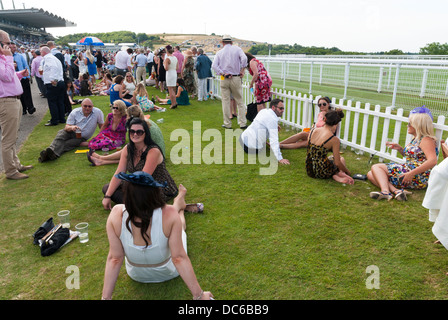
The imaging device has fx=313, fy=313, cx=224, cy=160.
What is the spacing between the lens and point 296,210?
4.07m

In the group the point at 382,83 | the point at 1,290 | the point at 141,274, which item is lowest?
the point at 1,290

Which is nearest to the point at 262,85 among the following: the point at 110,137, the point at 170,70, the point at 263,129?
the point at 263,129

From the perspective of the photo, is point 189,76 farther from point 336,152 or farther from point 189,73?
point 336,152

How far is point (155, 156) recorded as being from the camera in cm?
384

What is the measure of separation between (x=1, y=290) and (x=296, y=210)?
10.6 ft

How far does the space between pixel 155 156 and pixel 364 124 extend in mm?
3986

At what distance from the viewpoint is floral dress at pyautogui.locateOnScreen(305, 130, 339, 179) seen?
190 inches

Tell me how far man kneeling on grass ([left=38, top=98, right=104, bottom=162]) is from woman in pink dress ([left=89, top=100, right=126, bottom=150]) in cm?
36

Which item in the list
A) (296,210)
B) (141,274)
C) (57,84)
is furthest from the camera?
(57,84)

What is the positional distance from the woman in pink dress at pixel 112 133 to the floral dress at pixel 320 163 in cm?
378

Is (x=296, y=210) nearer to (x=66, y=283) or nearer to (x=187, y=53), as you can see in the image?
(x=66, y=283)

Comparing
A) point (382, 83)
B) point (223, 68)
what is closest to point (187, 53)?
point (223, 68)

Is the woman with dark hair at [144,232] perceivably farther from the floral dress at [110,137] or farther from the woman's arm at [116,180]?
the floral dress at [110,137]
